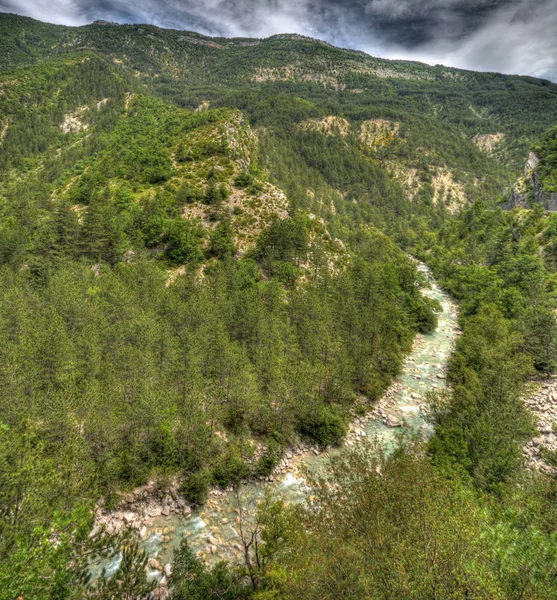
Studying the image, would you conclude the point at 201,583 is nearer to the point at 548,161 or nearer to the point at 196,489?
the point at 196,489

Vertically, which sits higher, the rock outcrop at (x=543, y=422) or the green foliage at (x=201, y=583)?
the rock outcrop at (x=543, y=422)

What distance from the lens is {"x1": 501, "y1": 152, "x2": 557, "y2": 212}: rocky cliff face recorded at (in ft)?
311

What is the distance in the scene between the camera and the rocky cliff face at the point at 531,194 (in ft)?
311

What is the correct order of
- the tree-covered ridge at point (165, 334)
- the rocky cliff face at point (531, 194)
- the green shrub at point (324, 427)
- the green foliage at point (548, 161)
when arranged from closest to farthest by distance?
the tree-covered ridge at point (165, 334)
the green shrub at point (324, 427)
the rocky cliff face at point (531, 194)
the green foliage at point (548, 161)

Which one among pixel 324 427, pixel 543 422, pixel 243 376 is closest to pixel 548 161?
pixel 543 422

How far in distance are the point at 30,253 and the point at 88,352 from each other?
3839cm

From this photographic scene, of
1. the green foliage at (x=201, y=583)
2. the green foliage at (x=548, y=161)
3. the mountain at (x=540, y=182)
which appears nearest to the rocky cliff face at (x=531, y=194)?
the mountain at (x=540, y=182)

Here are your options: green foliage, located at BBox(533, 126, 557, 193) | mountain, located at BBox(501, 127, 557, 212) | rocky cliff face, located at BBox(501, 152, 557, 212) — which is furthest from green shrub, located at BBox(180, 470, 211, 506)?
green foliage, located at BBox(533, 126, 557, 193)

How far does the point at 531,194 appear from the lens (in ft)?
358

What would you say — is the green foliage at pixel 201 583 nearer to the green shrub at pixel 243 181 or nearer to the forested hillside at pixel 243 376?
the forested hillside at pixel 243 376

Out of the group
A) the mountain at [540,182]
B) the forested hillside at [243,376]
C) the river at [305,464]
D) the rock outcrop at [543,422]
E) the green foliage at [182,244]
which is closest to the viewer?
the forested hillside at [243,376]

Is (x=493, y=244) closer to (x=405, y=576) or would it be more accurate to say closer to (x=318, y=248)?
(x=318, y=248)

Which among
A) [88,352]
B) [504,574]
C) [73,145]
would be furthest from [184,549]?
[73,145]

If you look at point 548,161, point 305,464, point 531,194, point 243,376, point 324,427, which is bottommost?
point 305,464
